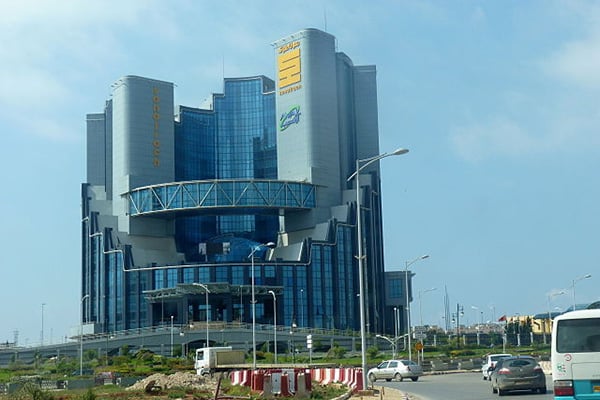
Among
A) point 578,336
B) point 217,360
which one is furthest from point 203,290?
point 578,336

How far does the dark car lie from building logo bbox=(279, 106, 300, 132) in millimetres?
105364

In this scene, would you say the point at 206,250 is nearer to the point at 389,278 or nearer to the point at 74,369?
the point at 389,278

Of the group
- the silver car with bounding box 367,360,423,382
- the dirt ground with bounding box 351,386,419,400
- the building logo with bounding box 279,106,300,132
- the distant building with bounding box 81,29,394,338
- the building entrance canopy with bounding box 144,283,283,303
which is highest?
the building logo with bounding box 279,106,300,132

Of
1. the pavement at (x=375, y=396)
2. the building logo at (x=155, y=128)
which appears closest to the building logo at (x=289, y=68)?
the building logo at (x=155, y=128)

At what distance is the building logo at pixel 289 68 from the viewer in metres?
139

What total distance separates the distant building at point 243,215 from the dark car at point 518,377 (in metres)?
A: 91.5

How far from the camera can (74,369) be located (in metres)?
88.9

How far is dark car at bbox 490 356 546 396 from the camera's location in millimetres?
34719

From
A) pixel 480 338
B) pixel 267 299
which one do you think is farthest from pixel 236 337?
pixel 480 338

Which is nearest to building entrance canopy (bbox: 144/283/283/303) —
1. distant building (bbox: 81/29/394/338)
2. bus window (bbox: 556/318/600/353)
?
distant building (bbox: 81/29/394/338)

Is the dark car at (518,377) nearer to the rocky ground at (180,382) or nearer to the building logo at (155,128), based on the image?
the rocky ground at (180,382)

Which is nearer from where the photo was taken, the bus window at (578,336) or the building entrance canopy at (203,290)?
the bus window at (578,336)

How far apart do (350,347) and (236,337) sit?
15881 mm

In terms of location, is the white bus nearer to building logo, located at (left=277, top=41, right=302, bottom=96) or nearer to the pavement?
the pavement
